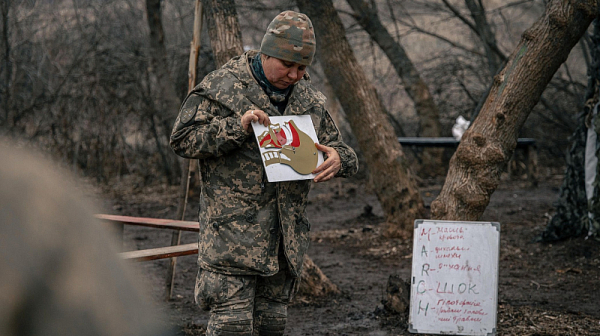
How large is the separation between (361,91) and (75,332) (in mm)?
6352

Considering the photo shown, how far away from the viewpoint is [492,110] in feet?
14.3

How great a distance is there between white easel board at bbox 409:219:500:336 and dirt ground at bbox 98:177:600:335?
40cm

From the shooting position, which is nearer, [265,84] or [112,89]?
[265,84]

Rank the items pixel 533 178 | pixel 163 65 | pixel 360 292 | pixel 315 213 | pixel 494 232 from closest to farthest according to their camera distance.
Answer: pixel 494 232 < pixel 360 292 < pixel 315 213 < pixel 163 65 < pixel 533 178

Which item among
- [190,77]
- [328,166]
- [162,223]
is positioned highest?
[190,77]

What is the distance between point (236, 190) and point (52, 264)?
83.6 inches

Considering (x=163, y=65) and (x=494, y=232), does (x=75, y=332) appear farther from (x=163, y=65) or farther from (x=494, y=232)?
(x=163, y=65)

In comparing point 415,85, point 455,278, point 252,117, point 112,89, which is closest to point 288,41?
point 252,117

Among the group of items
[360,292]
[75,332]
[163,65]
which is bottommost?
[360,292]

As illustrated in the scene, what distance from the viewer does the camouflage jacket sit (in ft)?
9.30

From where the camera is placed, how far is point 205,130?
9.16 ft

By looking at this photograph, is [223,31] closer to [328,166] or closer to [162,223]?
[162,223]

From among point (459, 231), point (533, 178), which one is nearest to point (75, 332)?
point (459, 231)

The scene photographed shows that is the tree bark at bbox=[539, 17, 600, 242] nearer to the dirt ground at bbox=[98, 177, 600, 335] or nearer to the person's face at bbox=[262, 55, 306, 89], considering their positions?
the dirt ground at bbox=[98, 177, 600, 335]
